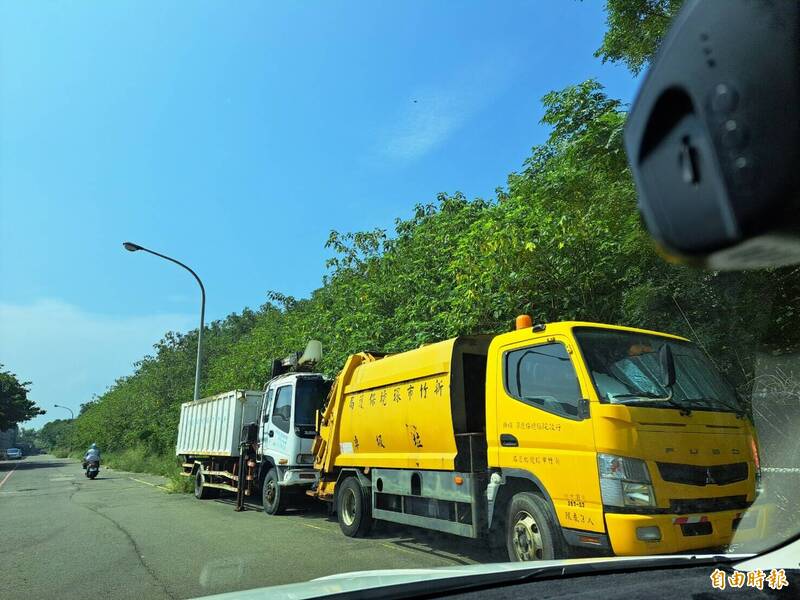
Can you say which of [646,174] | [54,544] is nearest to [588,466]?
[646,174]

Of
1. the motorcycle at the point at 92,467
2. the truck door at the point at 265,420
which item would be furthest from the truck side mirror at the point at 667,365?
the motorcycle at the point at 92,467

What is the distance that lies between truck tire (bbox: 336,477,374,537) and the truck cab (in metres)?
2.25

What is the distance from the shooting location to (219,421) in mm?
16266

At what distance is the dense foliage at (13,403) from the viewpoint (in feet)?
166

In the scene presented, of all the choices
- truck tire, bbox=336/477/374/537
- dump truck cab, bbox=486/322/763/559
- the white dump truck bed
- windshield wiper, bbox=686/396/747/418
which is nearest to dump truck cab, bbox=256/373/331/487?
the white dump truck bed

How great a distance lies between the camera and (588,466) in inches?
214

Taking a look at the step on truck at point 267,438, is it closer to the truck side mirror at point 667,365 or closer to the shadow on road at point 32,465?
the truck side mirror at point 667,365

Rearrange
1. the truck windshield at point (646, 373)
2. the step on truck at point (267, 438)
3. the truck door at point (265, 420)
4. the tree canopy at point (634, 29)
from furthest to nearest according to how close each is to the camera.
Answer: the truck door at point (265, 420)
the step on truck at point (267, 438)
the tree canopy at point (634, 29)
the truck windshield at point (646, 373)

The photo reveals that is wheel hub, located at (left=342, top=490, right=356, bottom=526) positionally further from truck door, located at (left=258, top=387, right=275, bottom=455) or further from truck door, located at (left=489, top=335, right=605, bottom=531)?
truck door, located at (left=258, top=387, right=275, bottom=455)

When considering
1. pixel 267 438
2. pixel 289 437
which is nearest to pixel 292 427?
pixel 289 437

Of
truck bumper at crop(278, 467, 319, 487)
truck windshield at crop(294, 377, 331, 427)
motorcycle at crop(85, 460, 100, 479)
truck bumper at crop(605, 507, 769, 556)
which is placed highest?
truck windshield at crop(294, 377, 331, 427)

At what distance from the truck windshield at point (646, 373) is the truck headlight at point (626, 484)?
21.0 inches

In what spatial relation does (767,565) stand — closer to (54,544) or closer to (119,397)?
(54,544)

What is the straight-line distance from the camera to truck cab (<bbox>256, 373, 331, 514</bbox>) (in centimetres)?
1230
